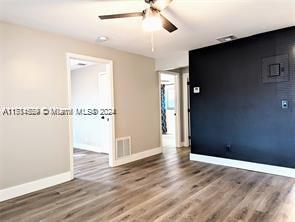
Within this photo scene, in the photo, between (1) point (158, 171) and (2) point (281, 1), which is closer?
(2) point (281, 1)

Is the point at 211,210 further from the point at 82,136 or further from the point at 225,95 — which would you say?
the point at 82,136

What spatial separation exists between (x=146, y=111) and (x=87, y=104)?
191cm

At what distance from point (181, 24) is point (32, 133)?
9.05 ft

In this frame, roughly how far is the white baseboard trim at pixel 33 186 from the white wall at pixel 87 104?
7.24 feet

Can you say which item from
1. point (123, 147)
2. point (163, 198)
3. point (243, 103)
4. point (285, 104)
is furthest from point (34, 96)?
point (285, 104)

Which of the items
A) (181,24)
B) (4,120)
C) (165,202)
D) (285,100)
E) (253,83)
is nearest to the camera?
(165,202)

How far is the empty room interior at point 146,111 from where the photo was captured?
2531 mm

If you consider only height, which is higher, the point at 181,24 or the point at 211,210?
the point at 181,24

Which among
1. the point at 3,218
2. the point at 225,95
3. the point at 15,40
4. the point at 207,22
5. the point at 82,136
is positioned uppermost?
the point at 207,22

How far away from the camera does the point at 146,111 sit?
518cm

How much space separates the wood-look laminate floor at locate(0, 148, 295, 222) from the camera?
93.3 inches

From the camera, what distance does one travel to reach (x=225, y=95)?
4176mm

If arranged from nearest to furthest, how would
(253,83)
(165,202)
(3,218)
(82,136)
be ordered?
(3,218) < (165,202) < (253,83) < (82,136)

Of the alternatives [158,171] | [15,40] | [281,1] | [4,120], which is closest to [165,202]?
[158,171]
